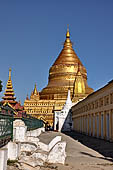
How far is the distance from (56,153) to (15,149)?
1.84 metres

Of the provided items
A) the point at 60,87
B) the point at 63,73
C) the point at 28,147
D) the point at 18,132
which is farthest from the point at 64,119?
the point at 28,147

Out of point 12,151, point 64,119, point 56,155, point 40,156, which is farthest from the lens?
point 64,119

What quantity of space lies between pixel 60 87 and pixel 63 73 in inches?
192

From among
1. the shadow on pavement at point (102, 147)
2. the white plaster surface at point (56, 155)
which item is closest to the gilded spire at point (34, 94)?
the shadow on pavement at point (102, 147)

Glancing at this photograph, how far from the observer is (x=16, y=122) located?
1298 centimetres

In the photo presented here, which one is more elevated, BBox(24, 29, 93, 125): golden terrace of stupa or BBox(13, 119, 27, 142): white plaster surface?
BBox(24, 29, 93, 125): golden terrace of stupa

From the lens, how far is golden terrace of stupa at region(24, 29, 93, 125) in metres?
56.0

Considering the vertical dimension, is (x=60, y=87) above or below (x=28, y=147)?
above

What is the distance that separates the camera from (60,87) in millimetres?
61812

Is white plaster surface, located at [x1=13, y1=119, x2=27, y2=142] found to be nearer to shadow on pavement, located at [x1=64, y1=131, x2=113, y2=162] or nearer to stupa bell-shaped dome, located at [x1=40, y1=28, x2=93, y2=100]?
shadow on pavement, located at [x1=64, y1=131, x2=113, y2=162]

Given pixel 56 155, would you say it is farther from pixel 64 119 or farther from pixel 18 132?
pixel 64 119

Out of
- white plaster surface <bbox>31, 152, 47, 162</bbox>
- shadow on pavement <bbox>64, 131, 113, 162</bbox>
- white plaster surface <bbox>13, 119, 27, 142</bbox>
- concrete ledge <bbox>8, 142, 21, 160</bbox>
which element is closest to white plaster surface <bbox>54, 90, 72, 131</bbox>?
shadow on pavement <bbox>64, 131, 113, 162</bbox>

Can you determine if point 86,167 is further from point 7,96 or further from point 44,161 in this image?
point 7,96

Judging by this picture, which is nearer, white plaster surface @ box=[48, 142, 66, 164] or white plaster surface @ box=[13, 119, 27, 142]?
white plaster surface @ box=[48, 142, 66, 164]
